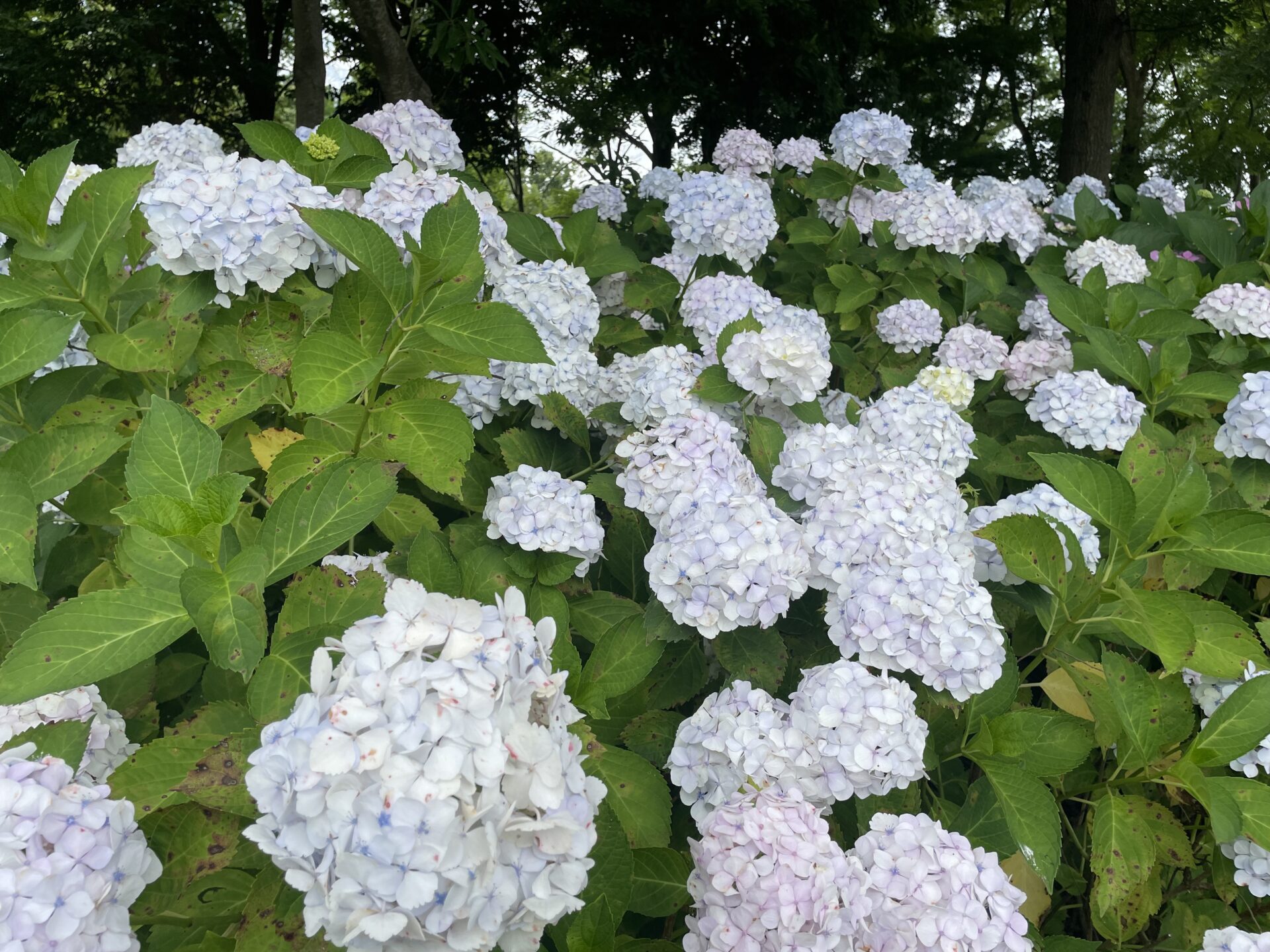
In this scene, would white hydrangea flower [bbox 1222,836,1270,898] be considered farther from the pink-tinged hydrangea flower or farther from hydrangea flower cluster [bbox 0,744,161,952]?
hydrangea flower cluster [bbox 0,744,161,952]

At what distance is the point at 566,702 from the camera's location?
43.0 inches

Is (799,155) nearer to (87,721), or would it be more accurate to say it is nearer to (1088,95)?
(87,721)

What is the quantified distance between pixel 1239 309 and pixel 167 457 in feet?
9.48

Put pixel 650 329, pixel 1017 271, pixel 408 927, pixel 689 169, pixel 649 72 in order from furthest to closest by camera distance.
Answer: pixel 649 72 → pixel 689 169 → pixel 1017 271 → pixel 650 329 → pixel 408 927

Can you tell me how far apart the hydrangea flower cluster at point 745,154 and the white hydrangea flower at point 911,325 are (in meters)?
1.31

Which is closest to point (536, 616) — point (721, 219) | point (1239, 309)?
point (721, 219)

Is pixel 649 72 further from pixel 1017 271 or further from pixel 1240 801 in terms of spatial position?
pixel 1240 801

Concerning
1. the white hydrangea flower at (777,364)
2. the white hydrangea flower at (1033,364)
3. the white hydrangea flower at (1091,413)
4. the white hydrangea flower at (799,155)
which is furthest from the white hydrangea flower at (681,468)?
the white hydrangea flower at (799,155)

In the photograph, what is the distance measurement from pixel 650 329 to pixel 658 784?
1929mm

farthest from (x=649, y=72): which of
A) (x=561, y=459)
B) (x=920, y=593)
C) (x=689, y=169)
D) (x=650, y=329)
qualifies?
(x=920, y=593)

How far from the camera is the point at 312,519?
1266 mm

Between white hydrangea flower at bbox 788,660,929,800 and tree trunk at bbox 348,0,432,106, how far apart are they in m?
4.53

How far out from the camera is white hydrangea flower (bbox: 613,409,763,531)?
1689mm

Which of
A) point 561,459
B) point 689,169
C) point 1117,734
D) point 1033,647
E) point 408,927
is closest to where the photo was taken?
point 408,927
